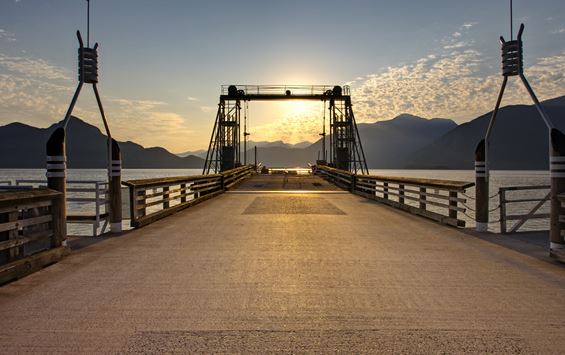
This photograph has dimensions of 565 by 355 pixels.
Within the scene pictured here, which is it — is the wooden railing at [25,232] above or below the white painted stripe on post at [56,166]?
below

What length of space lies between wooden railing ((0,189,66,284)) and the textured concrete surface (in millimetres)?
217

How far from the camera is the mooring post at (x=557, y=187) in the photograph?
26.2 ft

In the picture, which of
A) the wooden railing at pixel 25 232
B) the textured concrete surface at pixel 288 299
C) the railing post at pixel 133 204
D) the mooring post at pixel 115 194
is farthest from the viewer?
the railing post at pixel 133 204

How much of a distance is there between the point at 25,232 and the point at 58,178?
1268 millimetres

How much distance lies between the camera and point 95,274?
6.81 meters

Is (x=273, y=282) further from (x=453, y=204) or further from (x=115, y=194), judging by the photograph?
(x=453, y=204)

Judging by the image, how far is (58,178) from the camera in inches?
329

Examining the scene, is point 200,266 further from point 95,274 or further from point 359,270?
point 359,270

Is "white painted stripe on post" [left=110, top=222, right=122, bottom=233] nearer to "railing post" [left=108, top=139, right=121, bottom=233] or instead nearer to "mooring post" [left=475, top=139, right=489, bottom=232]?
"railing post" [left=108, top=139, right=121, bottom=233]

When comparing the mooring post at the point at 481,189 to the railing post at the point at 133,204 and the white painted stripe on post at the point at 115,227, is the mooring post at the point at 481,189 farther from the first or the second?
the white painted stripe on post at the point at 115,227

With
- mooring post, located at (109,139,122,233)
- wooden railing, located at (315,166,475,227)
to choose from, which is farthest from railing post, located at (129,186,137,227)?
wooden railing, located at (315,166,475,227)

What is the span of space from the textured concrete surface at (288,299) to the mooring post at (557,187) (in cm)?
62

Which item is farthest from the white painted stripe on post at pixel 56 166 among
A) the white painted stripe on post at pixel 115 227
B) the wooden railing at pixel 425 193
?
the wooden railing at pixel 425 193

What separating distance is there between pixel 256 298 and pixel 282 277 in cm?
107
